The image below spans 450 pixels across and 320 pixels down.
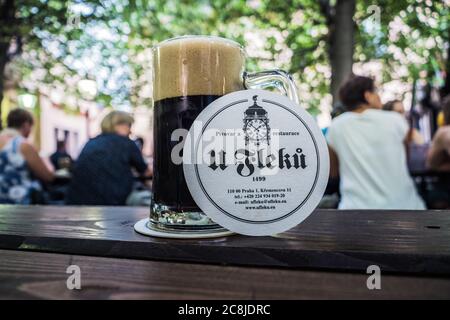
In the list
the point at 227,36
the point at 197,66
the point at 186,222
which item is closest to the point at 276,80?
the point at 197,66

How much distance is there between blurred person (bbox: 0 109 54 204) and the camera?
250cm

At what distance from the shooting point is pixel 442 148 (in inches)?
95.0

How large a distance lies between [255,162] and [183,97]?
16 centimetres

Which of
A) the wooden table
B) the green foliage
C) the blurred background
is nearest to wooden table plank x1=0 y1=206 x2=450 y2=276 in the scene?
the wooden table

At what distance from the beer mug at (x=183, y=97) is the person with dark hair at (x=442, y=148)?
7.03ft

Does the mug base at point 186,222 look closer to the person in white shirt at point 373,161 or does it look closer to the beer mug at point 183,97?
the beer mug at point 183,97

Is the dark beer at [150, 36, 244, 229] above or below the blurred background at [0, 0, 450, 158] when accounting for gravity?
below

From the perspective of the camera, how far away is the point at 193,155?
592 mm

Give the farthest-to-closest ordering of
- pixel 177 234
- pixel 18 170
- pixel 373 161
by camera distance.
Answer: pixel 18 170 < pixel 373 161 < pixel 177 234

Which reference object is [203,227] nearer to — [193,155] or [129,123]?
[193,155]

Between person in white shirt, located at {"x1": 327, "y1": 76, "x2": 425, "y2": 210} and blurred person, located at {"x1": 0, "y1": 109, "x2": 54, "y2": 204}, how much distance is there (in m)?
2.00

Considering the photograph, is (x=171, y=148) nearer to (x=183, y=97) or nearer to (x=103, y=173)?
(x=183, y=97)

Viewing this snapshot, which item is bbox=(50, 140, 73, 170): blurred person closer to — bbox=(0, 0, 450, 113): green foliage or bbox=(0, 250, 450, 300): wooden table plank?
bbox=(0, 0, 450, 113): green foliage

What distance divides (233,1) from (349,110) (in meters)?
3.17
